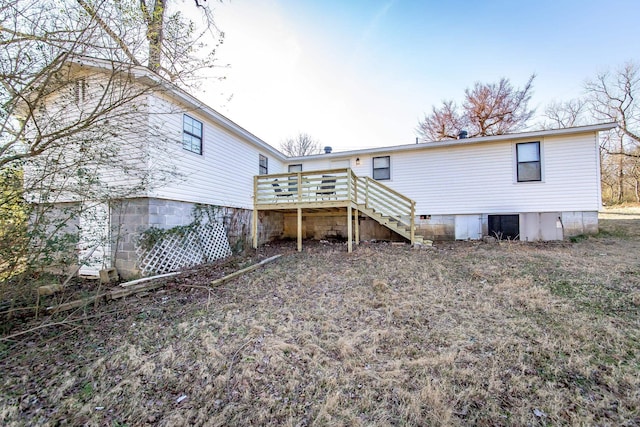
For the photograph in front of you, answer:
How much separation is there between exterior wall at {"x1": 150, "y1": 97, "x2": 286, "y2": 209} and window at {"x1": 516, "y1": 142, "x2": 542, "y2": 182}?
9488 mm

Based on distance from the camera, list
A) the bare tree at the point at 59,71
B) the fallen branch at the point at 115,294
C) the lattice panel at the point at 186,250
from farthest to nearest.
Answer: the lattice panel at the point at 186,250 → the fallen branch at the point at 115,294 → the bare tree at the point at 59,71

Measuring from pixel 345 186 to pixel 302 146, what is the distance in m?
19.2

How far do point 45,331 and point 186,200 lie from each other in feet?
12.4

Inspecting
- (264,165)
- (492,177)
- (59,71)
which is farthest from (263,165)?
(492,177)

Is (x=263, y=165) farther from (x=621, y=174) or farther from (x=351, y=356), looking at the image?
(x=621, y=174)

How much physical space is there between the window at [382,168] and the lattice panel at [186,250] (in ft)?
21.0

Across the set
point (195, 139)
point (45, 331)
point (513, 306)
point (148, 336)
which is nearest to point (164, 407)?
point (148, 336)

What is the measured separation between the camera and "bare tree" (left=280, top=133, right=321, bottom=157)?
27125 mm

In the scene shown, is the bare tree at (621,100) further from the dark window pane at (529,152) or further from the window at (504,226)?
the window at (504,226)

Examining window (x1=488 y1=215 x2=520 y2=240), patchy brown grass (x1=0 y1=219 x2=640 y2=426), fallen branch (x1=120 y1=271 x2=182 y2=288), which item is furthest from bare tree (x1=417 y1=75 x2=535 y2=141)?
fallen branch (x1=120 y1=271 x2=182 y2=288)

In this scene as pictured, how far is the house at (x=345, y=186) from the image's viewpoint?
242 inches

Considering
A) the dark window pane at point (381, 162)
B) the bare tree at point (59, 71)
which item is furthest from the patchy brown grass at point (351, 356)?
the dark window pane at point (381, 162)

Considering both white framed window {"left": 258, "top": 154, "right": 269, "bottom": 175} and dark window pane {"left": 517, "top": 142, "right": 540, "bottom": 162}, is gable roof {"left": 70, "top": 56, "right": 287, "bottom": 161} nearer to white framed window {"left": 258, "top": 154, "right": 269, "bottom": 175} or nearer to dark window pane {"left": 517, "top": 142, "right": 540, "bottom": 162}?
white framed window {"left": 258, "top": 154, "right": 269, "bottom": 175}

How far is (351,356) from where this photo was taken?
9.64 ft
